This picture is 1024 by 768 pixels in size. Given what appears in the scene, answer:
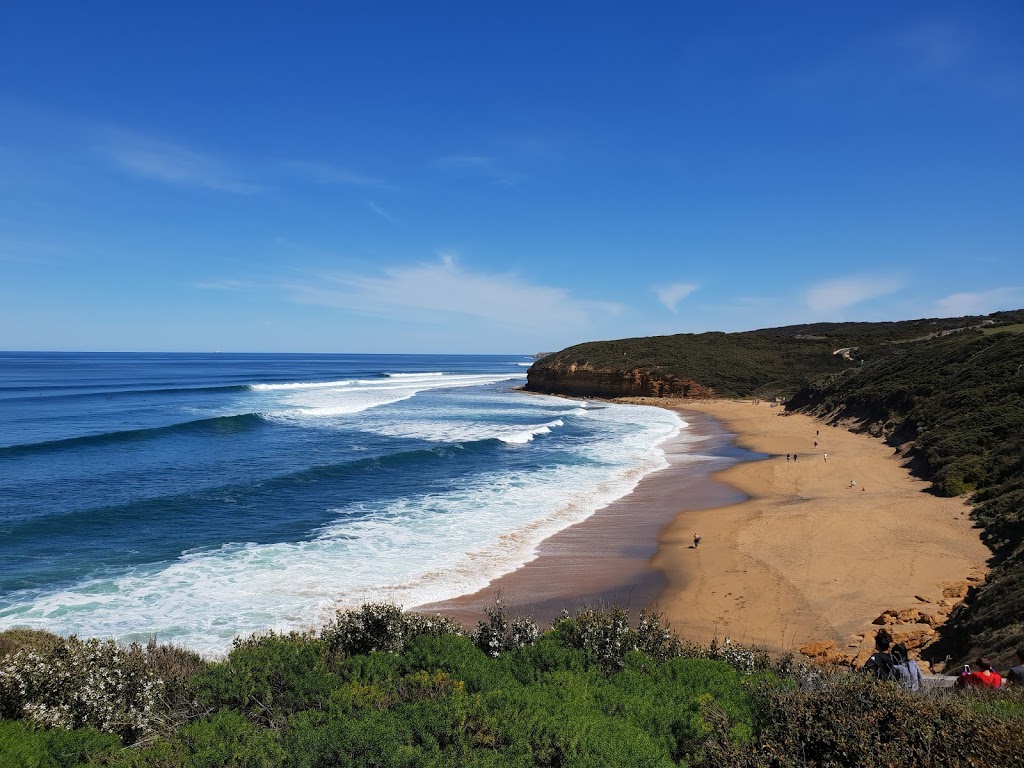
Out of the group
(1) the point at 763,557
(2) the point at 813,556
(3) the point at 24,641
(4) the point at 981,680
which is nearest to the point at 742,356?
(2) the point at 813,556

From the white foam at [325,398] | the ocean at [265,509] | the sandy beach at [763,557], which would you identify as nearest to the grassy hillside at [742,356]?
the white foam at [325,398]

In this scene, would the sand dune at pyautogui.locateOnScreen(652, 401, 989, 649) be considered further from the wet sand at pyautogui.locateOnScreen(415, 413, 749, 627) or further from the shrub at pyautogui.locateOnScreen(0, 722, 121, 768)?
the shrub at pyautogui.locateOnScreen(0, 722, 121, 768)

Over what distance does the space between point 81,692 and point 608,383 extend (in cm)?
5968

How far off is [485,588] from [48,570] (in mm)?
9452

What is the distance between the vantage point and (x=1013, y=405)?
21.7 meters

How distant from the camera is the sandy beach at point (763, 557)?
11.1m

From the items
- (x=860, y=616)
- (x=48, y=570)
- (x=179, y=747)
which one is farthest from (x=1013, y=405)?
(x=48, y=570)

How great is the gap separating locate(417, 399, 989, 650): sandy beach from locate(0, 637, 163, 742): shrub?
19.6 feet

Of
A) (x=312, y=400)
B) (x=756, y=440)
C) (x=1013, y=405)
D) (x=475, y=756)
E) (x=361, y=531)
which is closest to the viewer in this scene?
(x=475, y=756)

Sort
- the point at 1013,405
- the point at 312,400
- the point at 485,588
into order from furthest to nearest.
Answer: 1. the point at 312,400
2. the point at 1013,405
3. the point at 485,588

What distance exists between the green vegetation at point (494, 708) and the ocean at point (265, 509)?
4373 mm

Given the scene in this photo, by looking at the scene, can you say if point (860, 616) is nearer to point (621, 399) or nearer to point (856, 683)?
point (856, 683)

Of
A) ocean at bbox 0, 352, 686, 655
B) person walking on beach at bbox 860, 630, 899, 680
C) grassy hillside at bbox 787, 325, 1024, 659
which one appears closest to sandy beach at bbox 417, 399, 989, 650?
grassy hillside at bbox 787, 325, 1024, 659

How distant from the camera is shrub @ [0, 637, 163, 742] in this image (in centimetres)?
536
